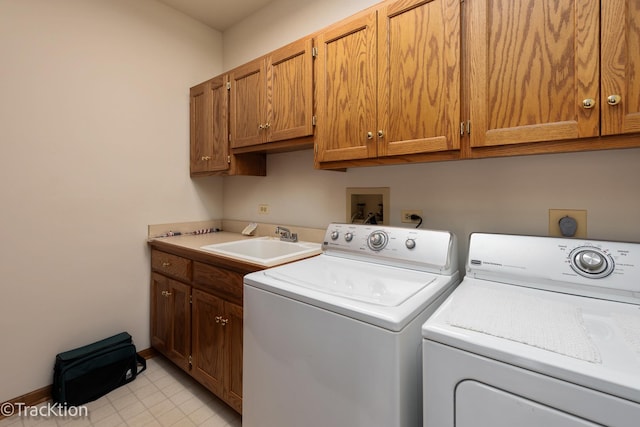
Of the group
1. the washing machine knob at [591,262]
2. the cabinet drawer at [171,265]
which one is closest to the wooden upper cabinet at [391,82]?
the washing machine knob at [591,262]

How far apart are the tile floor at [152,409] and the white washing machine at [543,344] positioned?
142 cm

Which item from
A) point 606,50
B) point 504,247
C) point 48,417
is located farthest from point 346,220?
point 48,417

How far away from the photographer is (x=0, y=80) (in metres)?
1.61

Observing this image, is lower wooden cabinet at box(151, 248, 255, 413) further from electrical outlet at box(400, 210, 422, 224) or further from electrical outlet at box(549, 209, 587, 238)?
electrical outlet at box(549, 209, 587, 238)

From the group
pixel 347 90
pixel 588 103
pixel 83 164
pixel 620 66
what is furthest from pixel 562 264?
pixel 83 164

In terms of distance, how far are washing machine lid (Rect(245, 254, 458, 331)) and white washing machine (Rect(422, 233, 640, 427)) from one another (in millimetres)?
92

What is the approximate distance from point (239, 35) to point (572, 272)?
2796mm

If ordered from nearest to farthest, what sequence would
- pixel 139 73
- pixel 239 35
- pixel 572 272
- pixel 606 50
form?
pixel 606 50
pixel 572 272
pixel 139 73
pixel 239 35

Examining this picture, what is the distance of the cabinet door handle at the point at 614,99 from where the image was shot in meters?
0.85

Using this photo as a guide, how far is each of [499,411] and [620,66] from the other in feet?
3.35

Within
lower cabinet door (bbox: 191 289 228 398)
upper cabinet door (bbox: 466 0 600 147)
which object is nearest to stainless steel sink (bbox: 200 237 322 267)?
lower cabinet door (bbox: 191 289 228 398)

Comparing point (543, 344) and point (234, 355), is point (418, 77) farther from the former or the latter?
point (234, 355)

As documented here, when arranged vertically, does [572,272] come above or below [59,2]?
below

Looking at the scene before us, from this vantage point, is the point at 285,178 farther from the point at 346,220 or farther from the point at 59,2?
the point at 59,2
